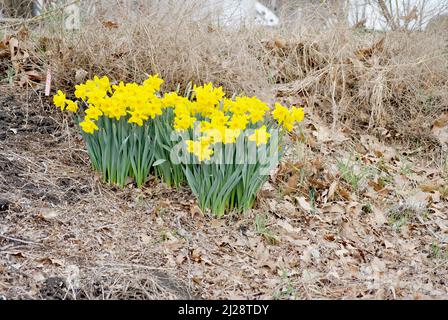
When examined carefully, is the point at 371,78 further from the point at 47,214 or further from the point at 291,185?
the point at 47,214

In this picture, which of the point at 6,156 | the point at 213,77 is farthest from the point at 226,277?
the point at 213,77

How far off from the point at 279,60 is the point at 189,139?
234 centimetres

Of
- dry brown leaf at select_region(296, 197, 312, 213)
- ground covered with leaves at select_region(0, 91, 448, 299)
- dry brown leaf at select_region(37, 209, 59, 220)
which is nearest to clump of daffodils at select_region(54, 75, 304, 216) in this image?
ground covered with leaves at select_region(0, 91, 448, 299)

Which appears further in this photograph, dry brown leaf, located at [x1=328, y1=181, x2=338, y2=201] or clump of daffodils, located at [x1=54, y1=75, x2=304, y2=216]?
dry brown leaf, located at [x1=328, y1=181, x2=338, y2=201]

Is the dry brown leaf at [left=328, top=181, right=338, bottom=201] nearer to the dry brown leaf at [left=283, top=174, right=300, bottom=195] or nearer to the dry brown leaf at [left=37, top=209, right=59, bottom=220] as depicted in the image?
the dry brown leaf at [left=283, top=174, right=300, bottom=195]

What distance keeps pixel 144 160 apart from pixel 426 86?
2.91 metres

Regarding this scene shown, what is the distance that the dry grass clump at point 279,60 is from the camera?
448 centimetres

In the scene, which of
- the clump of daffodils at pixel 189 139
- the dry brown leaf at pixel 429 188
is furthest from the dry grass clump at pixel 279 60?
the clump of daffodils at pixel 189 139

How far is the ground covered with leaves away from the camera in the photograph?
2743mm

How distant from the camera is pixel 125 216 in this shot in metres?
3.31

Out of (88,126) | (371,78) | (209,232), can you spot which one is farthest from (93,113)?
(371,78)

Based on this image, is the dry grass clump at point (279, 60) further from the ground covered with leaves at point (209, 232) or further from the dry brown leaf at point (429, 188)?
the dry brown leaf at point (429, 188)

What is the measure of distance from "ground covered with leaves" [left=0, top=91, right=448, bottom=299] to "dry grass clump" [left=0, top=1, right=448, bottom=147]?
0.62m
